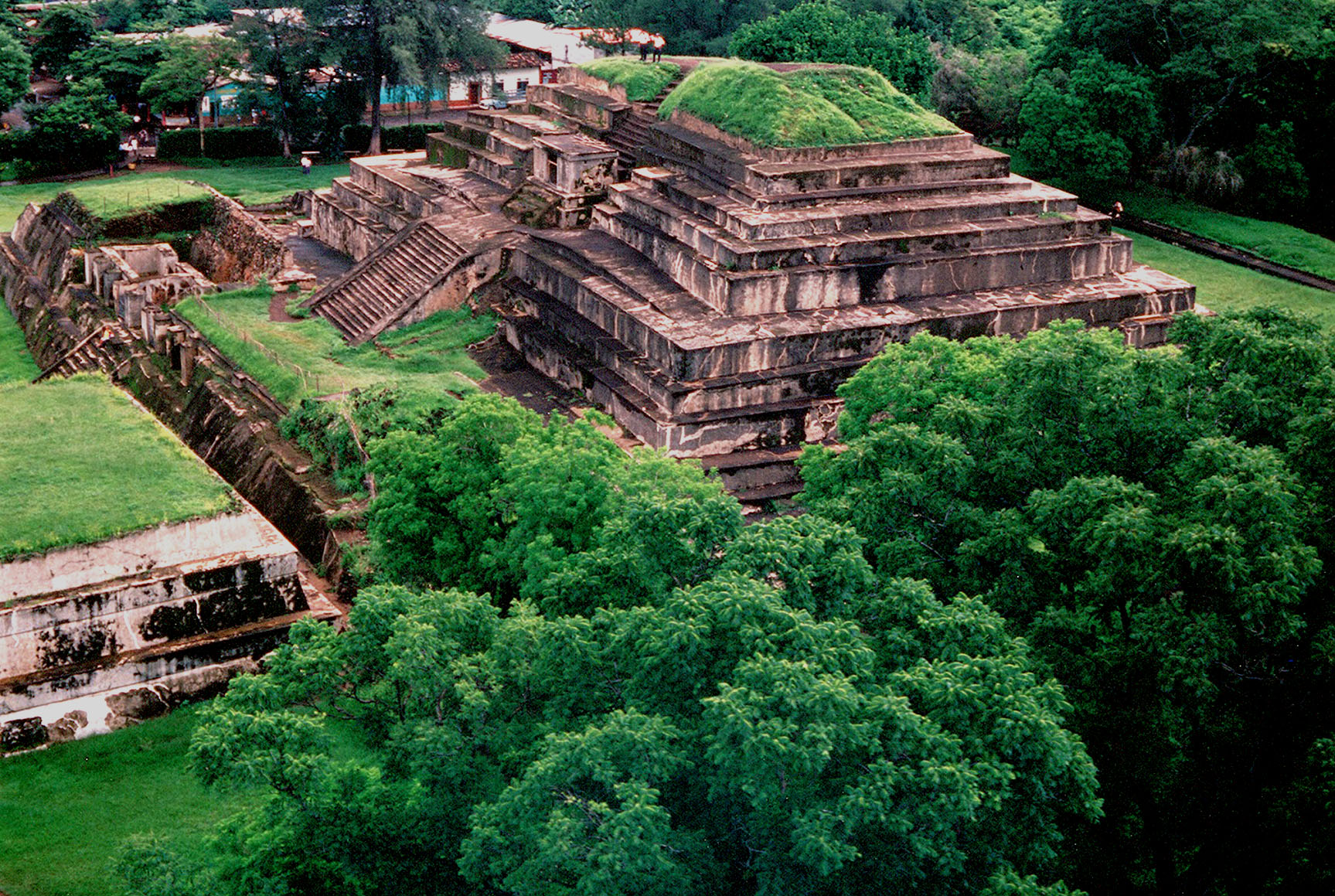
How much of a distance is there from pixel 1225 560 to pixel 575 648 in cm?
703

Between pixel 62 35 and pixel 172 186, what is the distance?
15824 millimetres

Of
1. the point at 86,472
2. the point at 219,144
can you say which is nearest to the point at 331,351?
the point at 86,472

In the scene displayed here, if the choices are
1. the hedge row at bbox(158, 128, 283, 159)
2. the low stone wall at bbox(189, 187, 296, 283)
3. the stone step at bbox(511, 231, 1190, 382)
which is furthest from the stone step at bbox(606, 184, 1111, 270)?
the hedge row at bbox(158, 128, 283, 159)

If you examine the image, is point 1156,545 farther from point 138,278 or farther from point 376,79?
point 376,79

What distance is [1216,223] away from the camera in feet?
139

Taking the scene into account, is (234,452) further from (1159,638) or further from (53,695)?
(1159,638)

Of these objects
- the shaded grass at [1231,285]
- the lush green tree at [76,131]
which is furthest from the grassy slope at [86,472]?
the lush green tree at [76,131]

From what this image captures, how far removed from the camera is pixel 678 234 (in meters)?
29.4

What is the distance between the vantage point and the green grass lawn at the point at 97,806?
1870 centimetres

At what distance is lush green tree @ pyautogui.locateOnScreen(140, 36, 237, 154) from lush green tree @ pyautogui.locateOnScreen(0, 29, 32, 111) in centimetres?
498

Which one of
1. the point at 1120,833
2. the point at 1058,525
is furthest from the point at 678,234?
the point at 1120,833

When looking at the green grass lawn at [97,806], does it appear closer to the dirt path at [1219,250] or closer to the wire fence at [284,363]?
the wire fence at [284,363]

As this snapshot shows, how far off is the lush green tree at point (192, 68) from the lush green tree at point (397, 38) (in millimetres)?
4159

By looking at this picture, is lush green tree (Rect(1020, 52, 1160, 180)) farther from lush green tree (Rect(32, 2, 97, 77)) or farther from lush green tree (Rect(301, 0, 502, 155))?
lush green tree (Rect(32, 2, 97, 77))
